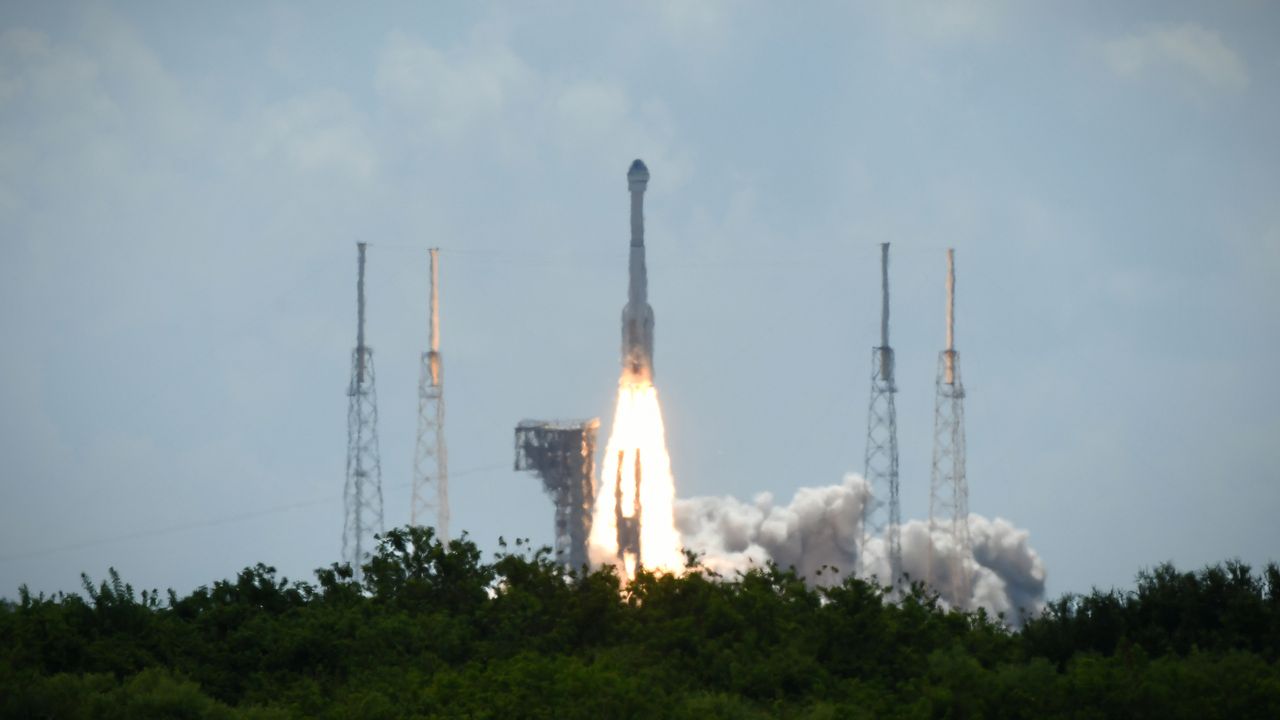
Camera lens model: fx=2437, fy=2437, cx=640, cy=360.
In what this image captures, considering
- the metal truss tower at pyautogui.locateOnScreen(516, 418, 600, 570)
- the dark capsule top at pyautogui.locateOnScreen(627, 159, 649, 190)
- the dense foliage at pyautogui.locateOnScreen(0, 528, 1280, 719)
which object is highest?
the dark capsule top at pyautogui.locateOnScreen(627, 159, 649, 190)

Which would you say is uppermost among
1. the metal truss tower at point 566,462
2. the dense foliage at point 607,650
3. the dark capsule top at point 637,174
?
the dark capsule top at point 637,174

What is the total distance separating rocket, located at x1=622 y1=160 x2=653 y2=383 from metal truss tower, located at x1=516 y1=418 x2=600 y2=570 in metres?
18.5

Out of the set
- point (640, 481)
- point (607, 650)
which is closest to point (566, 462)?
point (640, 481)

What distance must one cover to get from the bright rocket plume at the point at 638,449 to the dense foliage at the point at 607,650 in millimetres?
67268

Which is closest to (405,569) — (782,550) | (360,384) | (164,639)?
(164,639)

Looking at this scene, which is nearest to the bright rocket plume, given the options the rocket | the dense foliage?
the rocket

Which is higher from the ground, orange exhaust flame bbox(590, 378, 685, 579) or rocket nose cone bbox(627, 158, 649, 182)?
rocket nose cone bbox(627, 158, 649, 182)

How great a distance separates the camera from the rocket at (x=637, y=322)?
14375cm

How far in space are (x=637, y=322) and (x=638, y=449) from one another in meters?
8.57

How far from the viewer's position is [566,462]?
532 feet

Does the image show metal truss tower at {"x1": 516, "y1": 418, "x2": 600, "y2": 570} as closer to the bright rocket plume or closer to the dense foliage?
the bright rocket plume

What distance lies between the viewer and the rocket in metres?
144

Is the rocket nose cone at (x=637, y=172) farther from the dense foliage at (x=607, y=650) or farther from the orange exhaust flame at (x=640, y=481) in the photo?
the dense foliage at (x=607, y=650)

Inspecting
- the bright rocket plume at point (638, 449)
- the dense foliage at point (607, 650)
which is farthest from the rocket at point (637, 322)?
the dense foliage at point (607, 650)
